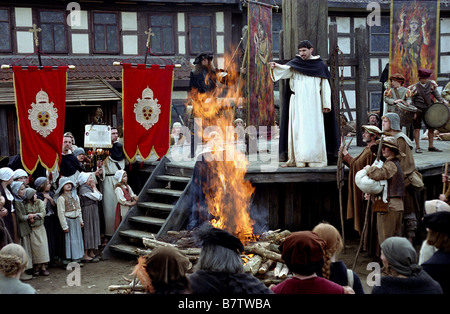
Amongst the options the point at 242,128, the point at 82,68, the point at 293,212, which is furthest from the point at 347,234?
the point at 82,68

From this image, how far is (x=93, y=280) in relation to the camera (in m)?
8.44

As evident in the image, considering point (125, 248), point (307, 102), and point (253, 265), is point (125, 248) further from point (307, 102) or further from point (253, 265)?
point (307, 102)

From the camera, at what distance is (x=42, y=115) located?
9.70 meters

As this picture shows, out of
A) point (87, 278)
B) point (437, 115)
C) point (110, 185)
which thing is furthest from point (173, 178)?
point (437, 115)

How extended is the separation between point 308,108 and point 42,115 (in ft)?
15.0

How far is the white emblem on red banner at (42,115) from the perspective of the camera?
9633 mm

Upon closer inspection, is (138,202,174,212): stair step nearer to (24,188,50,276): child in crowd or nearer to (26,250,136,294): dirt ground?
(26,250,136,294): dirt ground

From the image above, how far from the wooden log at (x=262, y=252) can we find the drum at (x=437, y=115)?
18.3ft

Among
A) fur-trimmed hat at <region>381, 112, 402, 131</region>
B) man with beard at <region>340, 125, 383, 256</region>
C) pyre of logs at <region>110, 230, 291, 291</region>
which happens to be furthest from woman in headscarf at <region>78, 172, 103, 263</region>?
fur-trimmed hat at <region>381, 112, 402, 131</region>

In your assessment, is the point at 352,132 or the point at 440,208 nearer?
the point at 440,208
